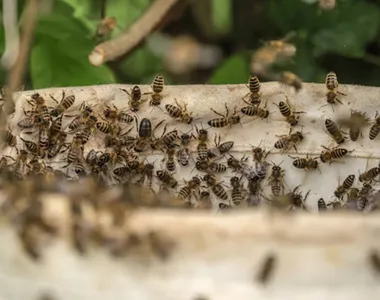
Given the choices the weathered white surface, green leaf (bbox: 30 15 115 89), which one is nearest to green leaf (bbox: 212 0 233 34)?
green leaf (bbox: 30 15 115 89)

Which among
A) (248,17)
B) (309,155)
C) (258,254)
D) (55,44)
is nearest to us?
(258,254)

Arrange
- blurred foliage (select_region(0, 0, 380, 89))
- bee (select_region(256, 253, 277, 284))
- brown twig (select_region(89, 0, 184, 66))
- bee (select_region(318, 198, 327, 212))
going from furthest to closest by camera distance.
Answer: blurred foliage (select_region(0, 0, 380, 89))
brown twig (select_region(89, 0, 184, 66))
bee (select_region(318, 198, 327, 212))
bee (select_region(256, 253, 277, 284))

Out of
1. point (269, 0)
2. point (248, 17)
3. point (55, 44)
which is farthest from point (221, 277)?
point (248, 17)

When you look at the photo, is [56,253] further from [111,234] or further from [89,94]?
[89,94]

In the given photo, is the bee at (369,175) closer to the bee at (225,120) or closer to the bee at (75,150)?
the bee at (225,120)

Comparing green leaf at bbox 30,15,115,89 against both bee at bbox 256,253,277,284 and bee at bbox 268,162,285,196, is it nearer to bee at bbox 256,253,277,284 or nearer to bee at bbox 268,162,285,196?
bee at bbox 268,162,285,196
